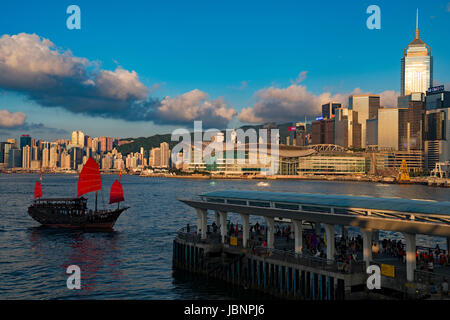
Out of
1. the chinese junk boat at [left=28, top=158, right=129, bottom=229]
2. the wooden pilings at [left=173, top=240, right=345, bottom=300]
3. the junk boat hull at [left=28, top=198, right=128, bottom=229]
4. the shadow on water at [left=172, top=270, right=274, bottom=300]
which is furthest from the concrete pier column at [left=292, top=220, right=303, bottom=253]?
the junk boat hull at [left=28, top=198, right=128, bottom=229]

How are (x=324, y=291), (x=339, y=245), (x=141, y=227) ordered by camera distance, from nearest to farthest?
(x=324, y=291) → (x=339, y=245) → (x=141, y=227)

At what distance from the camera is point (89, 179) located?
235ft

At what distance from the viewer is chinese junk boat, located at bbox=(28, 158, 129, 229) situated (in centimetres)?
6850

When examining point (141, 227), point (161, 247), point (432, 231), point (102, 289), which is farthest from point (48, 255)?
point (432, 231)

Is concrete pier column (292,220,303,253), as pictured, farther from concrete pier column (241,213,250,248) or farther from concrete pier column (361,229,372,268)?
concrete pier column (361,229,372,268)

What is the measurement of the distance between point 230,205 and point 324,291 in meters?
10.6

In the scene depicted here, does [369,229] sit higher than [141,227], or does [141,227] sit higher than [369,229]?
[369,229]

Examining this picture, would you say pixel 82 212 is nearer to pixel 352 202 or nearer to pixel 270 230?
pixel 270 230

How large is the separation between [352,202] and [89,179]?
52.4 metres

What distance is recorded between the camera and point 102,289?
116 feet

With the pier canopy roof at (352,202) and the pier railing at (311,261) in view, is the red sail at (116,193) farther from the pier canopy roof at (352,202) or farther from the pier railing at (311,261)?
the pier railing at (311,261)
